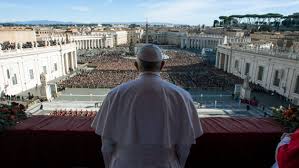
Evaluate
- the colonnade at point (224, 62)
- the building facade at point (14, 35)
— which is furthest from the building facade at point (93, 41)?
the colonnade at point (224, 62)

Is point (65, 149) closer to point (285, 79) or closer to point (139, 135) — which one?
point (139, 135)

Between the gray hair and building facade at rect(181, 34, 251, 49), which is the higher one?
the gray hair

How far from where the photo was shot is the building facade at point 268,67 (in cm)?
2822

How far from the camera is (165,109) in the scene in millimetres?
2164

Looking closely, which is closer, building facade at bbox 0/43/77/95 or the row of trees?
building facade at bbox 0/43/77/95

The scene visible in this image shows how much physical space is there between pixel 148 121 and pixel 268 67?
35.6 meters

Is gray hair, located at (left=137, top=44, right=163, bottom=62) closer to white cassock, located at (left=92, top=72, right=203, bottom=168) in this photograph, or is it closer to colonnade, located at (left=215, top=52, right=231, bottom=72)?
white cassock, located at (left=92, top=72, right=203, bottom=168)

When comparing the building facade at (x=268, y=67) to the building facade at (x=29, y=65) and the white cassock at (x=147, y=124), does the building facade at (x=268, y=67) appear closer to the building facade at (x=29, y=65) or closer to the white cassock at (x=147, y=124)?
the white cassock at (x=147, y=124)

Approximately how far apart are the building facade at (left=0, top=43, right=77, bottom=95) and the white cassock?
2980 cm

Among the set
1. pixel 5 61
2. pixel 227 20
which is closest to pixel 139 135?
pixel 5 61

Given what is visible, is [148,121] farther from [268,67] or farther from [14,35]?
Answer: [14,35]

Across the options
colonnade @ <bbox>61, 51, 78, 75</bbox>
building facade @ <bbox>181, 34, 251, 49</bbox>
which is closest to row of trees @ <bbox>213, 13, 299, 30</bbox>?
building facade @ <bbox>181, 34, 251, 49</bbox>

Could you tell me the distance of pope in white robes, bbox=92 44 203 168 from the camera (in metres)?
2.16

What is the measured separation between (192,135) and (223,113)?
67.9 feet
